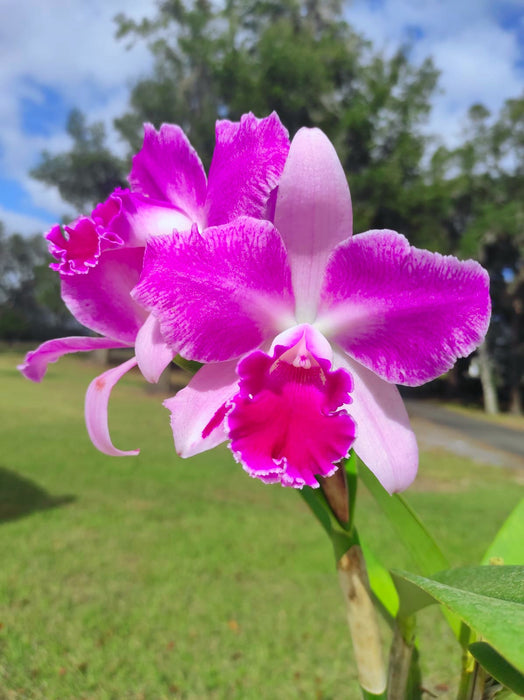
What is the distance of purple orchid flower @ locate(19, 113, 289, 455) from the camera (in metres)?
0.47

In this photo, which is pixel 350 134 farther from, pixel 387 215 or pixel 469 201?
pixel 469 201

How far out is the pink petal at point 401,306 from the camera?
0.43 meters

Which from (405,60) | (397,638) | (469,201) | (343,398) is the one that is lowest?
(397,638)

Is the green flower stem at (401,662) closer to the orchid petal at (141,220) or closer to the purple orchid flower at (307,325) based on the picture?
the purple orchid flower at (307,325)

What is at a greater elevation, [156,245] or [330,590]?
[156,245]

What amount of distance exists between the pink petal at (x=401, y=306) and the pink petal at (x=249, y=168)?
0.08 meters

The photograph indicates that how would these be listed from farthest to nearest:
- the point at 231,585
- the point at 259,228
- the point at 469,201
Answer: the point at 469,201
the point at 231,585
the point at 259,228

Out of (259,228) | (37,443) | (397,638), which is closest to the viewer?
(259,228)

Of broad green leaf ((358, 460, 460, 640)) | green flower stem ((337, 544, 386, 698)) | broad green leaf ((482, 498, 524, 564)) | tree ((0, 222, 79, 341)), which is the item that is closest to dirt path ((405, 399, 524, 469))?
broad green leaf ((482, 498, 524, 564))

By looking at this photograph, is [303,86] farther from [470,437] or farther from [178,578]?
[178,578]

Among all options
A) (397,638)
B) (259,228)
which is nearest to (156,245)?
(259,228)

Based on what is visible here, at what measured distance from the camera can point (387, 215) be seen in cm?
1090

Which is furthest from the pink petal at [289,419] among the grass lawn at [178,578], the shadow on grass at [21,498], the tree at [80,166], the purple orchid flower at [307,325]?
the tree at [80,166]

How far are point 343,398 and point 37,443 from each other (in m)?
5.51
